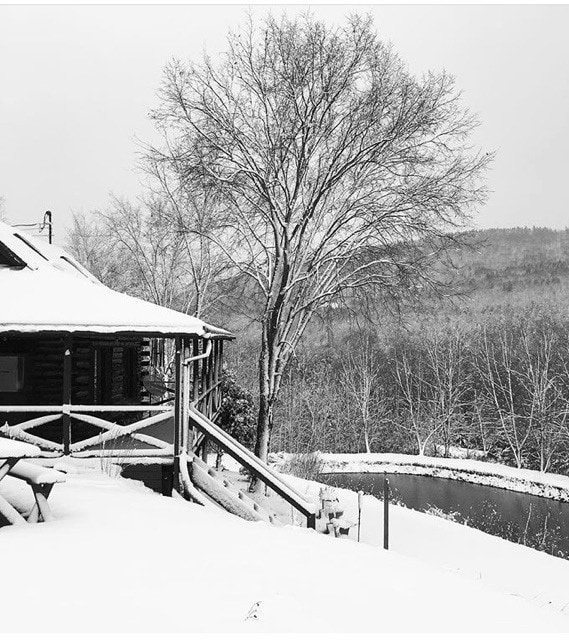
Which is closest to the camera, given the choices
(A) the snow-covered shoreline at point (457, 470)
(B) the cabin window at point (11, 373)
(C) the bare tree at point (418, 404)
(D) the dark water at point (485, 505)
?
(B) the cabin window at point (11, 373)

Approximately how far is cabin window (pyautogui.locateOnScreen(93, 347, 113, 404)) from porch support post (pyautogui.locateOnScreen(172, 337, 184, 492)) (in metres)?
5.75

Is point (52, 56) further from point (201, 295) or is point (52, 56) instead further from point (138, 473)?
point (138, 473)

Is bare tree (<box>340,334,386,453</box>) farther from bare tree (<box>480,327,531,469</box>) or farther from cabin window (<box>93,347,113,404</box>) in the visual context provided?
cabin window (<box>93,347,113,404</box>)

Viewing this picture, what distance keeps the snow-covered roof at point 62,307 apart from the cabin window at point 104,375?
3621 mm

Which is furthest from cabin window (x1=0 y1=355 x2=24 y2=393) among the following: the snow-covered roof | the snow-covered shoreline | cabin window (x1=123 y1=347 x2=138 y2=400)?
the snow-covered shoreline

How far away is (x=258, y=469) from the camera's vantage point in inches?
389

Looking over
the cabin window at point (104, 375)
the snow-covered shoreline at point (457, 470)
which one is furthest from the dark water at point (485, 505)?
the cabin window at point (104, 375)

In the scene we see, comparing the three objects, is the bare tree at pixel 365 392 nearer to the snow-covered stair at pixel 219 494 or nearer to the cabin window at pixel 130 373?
the cabin window at pixel 130 373

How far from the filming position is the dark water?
1886cm

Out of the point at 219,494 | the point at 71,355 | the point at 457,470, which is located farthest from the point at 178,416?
the point at 457,470

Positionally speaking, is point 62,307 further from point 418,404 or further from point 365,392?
point 418,404

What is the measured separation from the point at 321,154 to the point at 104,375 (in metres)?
8.56

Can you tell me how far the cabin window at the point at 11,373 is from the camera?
12.1 meters

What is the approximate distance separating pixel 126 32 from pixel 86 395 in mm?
26899
